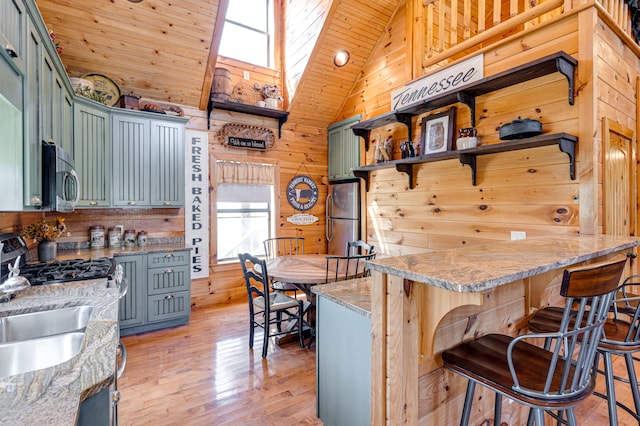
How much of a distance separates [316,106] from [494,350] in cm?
427

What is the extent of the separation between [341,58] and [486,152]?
256 centimetres

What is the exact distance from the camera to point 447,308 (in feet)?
Result: 3.63

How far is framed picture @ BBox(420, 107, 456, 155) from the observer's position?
3.19 meters

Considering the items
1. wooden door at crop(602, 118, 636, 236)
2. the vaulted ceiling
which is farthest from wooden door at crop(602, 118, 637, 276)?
the vaulted ceiling

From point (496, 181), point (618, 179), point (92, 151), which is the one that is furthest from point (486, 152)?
point (92, 151)

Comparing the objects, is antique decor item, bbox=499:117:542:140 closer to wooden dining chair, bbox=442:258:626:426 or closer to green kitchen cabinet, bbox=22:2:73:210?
wooden dining chair, bbox=442:258:626:426

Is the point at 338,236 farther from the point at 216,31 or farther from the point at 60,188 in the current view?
the point at 60,188

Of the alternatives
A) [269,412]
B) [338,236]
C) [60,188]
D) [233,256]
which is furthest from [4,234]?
[338,236]

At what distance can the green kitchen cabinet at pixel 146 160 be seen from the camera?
3.45 meters

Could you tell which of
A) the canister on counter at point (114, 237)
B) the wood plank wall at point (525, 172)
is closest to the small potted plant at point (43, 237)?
the canister on counter at point (114, 237)

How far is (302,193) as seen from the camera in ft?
16.6

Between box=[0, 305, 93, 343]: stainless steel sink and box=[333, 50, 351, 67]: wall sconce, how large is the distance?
408cm

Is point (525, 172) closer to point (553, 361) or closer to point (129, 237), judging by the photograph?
point (553, 361)

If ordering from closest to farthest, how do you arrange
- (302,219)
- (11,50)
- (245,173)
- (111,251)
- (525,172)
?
1. (11,50)
2. (525,172)
3. (111,251)
4. (245,173)
5. (302,219)
